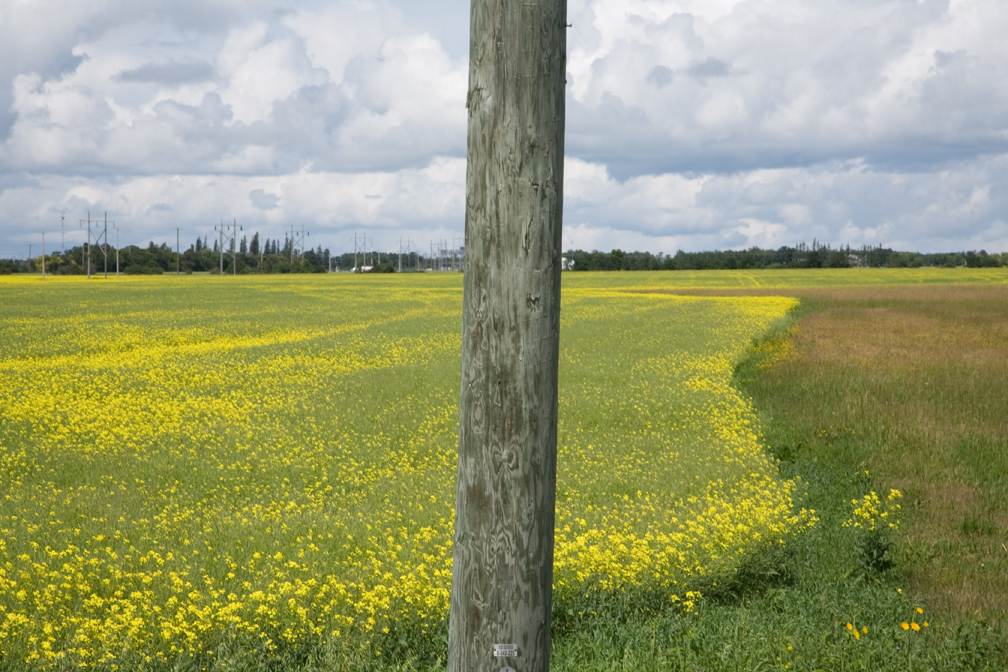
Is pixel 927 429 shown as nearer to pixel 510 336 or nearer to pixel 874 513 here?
pixel 874 513

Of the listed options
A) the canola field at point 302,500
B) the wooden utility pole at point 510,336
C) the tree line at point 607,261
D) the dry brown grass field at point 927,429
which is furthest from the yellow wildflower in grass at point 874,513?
the tree line at point 607,261

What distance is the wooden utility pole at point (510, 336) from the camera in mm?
2750

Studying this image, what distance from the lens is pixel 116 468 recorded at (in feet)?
33.5

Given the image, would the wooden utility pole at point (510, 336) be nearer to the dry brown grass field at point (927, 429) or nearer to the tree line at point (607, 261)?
the dry brown grass field at point (927, 429)

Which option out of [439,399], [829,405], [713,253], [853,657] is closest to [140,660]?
[853,657]

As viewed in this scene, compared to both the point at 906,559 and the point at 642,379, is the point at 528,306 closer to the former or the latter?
the point at 906,559

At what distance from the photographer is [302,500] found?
29.2 feet

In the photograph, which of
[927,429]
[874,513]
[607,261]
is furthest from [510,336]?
[607,261]

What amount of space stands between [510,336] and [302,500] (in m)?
6.76

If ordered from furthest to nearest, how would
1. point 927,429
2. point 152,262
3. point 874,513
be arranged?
point 152,262
point 927,429
point 874,513

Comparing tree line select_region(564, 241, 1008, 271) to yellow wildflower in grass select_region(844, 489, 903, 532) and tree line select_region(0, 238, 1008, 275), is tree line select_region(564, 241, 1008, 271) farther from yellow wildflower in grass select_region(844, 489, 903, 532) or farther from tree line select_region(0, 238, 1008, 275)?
yellow wildflower in grass select_region(844, 489, 903, 532)

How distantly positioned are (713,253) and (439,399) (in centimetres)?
12030

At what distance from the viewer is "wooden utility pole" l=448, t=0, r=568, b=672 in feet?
9.02

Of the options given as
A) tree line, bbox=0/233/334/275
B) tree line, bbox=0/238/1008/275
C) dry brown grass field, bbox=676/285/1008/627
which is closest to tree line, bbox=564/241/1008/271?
tree line, bbox=0/238/1008/275
